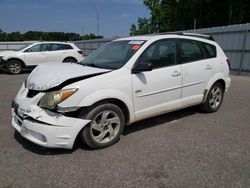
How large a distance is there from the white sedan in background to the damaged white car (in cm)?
822

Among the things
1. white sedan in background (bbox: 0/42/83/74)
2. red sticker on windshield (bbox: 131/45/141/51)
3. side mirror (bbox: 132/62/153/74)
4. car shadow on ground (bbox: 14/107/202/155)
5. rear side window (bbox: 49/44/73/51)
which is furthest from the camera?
rear side window (bbox: 49/44/73/51)

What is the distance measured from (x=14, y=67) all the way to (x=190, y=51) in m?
9.97

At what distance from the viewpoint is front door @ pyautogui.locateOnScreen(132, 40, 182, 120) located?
3777 mm

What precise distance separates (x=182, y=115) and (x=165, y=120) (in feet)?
1.81

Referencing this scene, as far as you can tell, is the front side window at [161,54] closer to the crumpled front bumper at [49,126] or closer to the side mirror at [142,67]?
the side mirror at [142,67]

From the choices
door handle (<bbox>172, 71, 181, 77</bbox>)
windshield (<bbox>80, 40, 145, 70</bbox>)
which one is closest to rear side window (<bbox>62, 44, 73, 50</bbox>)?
windshield (<bbox>80, 40, 145, 70</bbox>)

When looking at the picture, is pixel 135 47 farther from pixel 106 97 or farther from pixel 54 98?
pixel 54 98

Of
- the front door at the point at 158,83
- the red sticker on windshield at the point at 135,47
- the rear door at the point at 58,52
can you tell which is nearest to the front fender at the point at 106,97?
the front door at the point at 158,83

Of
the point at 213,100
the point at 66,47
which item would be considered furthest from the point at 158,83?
the point at 66,47

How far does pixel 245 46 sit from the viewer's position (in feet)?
35.7

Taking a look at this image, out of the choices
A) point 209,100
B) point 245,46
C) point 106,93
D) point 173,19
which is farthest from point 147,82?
point 173,19

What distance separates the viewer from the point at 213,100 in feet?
17.2

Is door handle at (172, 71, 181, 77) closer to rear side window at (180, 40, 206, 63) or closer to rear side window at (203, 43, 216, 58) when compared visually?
rear side window at (180, 40, 206, 63)

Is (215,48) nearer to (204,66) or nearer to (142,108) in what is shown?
(204,66)
